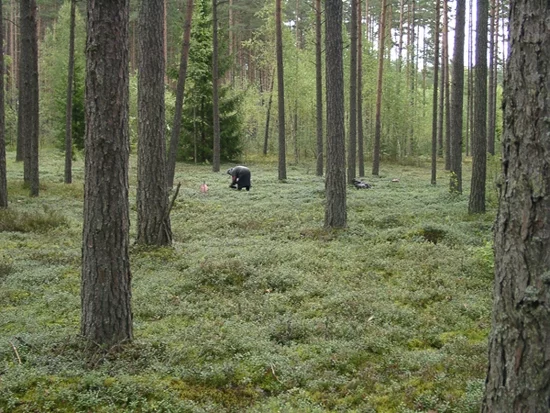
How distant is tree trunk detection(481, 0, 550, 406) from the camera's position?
2564 millimetres

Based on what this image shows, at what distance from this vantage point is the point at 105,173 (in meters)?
4.82

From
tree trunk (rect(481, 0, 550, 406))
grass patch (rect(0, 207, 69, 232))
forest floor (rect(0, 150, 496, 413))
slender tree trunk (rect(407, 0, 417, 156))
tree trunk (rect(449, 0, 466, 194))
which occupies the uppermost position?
slender tree trunk (rect(407, 0, 417, 156))

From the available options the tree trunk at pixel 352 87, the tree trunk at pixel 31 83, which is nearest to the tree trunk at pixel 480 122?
the tree trunk at pixel 352 87

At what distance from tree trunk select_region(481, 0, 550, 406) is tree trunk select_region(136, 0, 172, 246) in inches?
292

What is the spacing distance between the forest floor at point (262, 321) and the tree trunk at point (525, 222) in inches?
56.1

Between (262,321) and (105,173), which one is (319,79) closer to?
(262,321)

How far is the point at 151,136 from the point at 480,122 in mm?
8428

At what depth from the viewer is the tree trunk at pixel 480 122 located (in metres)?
12.8

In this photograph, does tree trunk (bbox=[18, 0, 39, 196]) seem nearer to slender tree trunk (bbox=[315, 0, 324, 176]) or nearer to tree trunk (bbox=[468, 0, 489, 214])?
slender tree trunk (bbox=[315, 0, 324, 176])

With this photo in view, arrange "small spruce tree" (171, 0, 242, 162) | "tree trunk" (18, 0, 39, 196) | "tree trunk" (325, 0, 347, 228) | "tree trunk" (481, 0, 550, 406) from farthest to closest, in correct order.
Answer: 1. "small spruce tree" (171, 0, 242, 162)
2. "tree trunk" (18, 0, 39, 196)
3. "tree trunk" (325, 0, 347, 228)
4. "tree trunk" (481, 0, 550, 406)

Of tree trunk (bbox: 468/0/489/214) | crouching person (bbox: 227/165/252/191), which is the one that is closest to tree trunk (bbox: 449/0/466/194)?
tree trunk (bbox: 468/0/489/214)

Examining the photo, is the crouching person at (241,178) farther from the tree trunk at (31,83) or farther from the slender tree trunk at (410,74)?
the slender tree trunk at (410,74)

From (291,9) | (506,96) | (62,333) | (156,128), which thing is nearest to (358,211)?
(156,128)

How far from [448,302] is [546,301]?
166 inches
